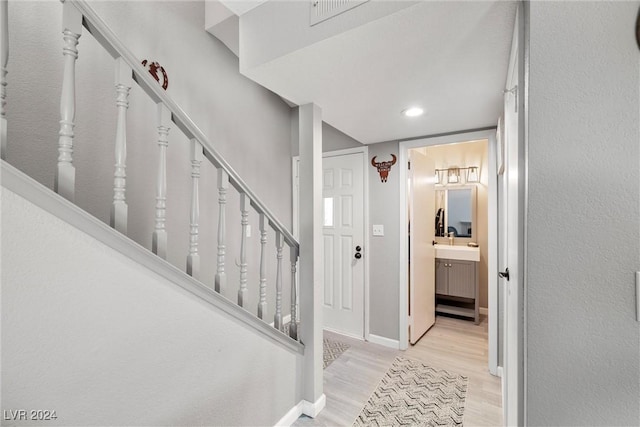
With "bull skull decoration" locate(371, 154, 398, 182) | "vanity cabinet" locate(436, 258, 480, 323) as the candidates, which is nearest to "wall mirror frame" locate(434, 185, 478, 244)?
"vanity cabinet" locate(436, 258, 480, 323)

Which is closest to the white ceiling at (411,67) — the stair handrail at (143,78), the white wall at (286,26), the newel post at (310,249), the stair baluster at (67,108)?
the white wall at (286,26)

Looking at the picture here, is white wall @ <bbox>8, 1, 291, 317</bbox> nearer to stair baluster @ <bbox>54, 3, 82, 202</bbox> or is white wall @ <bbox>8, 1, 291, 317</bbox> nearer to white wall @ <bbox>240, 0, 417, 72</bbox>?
stair baluster @ <bbox>54, 3, 82, 202</bbox>

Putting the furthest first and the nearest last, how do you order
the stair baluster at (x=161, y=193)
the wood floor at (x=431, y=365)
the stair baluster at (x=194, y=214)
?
1. the wood floor at (x=431, y=365)
2. the stair baluster at (x=194, y=214)
3. the stair baluster at (x=161, y=193)

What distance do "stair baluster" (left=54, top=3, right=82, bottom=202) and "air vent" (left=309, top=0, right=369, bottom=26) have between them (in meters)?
0.89

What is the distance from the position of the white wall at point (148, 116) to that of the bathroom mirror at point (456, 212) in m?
2.38

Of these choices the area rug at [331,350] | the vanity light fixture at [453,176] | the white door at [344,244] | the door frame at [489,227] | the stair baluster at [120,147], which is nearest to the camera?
the stair baluster at [120,147]

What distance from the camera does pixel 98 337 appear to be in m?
0.93

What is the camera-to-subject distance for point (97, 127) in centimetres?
169

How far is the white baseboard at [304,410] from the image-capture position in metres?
1.77

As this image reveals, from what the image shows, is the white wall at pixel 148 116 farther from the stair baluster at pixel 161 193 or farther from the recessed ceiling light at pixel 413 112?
the recessed ceiling light at pixel 413 112

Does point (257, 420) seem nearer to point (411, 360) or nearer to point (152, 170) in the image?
point (411, 360)

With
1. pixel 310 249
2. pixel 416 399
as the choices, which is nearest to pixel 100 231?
pixel 310 249

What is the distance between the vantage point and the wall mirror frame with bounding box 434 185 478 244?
369 centimetres

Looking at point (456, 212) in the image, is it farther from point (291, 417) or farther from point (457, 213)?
point (291, 417)
